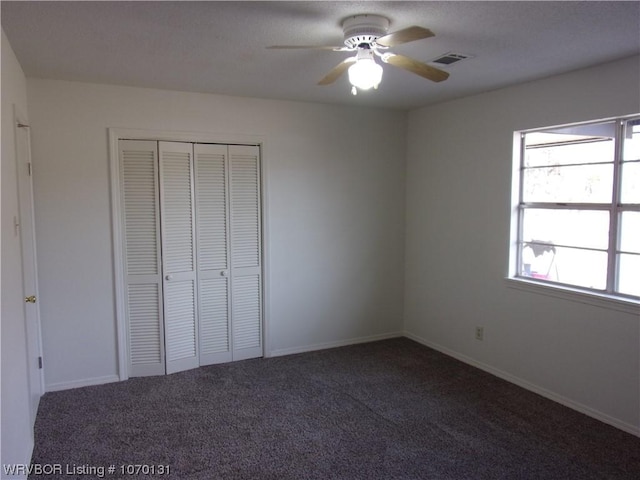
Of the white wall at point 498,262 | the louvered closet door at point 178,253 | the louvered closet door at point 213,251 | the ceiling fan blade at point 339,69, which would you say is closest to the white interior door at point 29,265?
the louvered closet door at point 178,253

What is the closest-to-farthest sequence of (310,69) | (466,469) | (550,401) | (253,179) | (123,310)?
(466,469) → (310,69) → (550,401) → (123,310) → (253,179)

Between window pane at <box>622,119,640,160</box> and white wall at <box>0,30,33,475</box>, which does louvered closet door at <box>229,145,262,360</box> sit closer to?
white wall at <box>0,30,33,475</box>

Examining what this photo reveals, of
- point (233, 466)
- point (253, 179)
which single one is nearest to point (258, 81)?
point (253, 179)

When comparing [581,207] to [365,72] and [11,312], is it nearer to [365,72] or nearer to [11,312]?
[365,72]

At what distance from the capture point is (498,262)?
13.3 feet

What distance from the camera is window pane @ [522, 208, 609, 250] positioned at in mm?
3385

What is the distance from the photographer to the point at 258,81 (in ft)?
12.2

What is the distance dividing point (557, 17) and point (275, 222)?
2.86 meters

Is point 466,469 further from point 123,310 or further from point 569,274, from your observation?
point 123,310

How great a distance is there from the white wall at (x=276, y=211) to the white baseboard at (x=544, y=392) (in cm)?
80

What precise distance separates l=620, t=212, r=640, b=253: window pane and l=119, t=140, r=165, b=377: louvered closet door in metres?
3.57

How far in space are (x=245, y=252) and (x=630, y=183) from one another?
311cm

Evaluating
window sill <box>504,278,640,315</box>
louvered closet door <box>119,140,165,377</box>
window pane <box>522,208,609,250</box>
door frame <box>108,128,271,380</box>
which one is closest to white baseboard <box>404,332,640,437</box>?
window sill <box>504,278,640,315</box>

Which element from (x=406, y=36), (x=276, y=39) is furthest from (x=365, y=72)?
(x=276, y=39)
